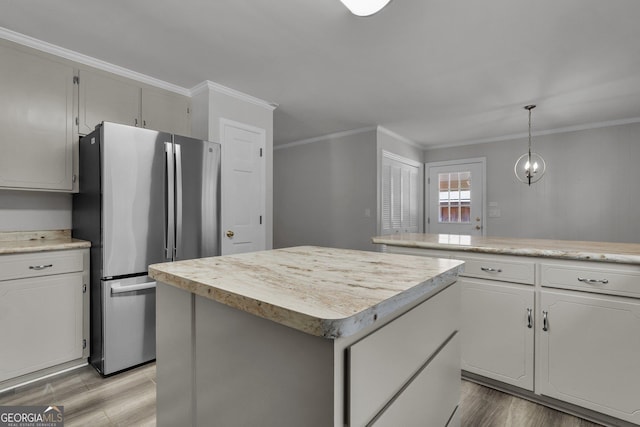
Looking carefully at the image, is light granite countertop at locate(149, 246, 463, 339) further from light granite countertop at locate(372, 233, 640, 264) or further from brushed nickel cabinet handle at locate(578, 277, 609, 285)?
brushed nickel cabinet handle at locate(578, 277, 609, 285)

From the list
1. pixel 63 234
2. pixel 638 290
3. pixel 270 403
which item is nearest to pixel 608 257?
pixel 638 290

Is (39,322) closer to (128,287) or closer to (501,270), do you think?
(128,287)

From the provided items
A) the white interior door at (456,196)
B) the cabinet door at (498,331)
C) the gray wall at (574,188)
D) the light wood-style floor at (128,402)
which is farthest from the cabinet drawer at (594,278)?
the white interior door at (456,196)

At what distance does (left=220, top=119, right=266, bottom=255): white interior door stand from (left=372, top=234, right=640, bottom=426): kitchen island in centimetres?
190

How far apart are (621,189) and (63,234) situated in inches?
249

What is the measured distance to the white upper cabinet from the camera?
250cm

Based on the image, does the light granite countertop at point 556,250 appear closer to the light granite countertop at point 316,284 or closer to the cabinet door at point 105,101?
the light granite countertop at point 316,284

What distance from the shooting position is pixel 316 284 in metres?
0.89

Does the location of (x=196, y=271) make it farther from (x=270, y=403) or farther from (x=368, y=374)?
(x=368, y=374)

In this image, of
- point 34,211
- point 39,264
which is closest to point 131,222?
point 39,264

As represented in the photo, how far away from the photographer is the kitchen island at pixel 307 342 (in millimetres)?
656

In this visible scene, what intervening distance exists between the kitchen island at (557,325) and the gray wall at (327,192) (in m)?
2.54

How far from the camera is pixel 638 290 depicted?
1.58 meters

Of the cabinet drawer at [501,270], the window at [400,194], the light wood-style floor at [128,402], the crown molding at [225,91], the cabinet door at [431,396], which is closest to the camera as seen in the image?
the cabinet door at [431,396]
